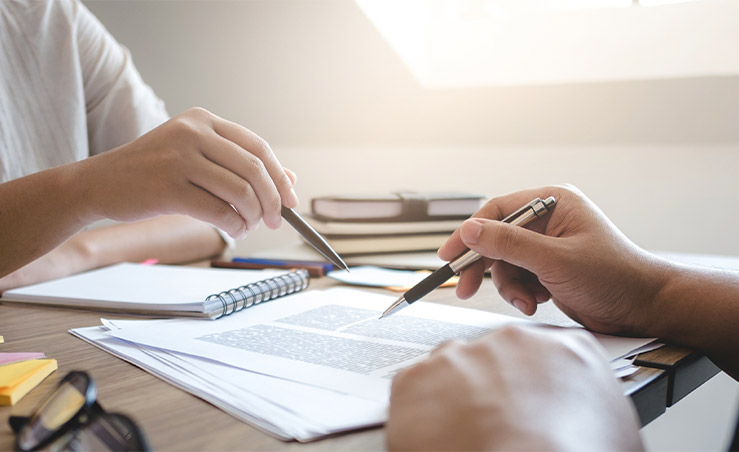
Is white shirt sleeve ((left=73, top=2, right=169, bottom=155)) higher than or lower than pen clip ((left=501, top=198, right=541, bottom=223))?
higher

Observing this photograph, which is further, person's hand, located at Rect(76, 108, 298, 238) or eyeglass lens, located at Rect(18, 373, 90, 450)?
person's hand, located at Rect(76, 108, 298, 238)

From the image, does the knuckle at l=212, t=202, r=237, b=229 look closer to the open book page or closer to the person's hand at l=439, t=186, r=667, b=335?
the open book page

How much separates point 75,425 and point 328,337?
28 cm

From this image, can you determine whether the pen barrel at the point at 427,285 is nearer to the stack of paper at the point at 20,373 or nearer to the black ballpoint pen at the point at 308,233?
the black ballpoint pen at the point at 308,233

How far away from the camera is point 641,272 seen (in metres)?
0.67

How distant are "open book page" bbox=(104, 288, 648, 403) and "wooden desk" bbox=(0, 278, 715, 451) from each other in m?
0.05

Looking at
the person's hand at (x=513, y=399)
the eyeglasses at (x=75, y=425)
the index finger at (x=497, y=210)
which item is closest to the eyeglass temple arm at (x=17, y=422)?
the eyeglasses at (x=75, y=425)

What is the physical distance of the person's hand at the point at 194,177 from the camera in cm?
69

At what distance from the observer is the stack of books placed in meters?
1.18

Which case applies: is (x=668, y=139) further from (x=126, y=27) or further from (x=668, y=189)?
(x=126, y=27)

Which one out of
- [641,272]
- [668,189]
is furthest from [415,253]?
[668,189]

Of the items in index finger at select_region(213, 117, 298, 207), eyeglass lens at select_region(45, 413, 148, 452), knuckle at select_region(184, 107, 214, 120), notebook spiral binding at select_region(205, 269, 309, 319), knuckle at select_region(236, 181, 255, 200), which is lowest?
notebook spiral binding at select_region(205, 269, 309, 319)

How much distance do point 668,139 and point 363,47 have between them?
0.89 meters

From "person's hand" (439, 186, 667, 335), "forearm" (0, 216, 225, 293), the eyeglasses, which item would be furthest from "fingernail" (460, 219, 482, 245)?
"forearm" (0, 216, 225, 293)
